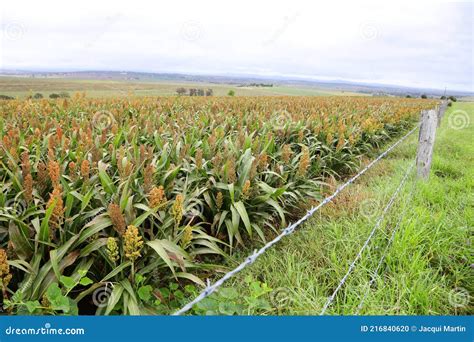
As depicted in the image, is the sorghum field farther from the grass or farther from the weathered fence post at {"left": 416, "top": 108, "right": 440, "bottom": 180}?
the weathered fence post at {"left": 416, "top": 108, "right": 440, "bottom": 180}

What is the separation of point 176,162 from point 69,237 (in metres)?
1.49

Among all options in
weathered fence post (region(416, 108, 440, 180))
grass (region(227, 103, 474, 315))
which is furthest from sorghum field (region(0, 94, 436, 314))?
weathered fence post (region(416, 108, 440, 180))

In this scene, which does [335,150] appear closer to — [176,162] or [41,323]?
[176,162]

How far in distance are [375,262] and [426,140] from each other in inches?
108

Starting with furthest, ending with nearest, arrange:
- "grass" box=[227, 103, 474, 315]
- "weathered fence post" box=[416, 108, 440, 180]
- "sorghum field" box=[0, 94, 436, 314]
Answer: "weathered fence post" box=[416, 108, 440, 180] < "grass" box=[227, 103, 474, 315] < "sorghum field" box=[0, 94, 436, 314]

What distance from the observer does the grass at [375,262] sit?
93.2 inches

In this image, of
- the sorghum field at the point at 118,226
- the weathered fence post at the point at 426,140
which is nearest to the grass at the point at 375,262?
the sorghum field at the point at 118,226

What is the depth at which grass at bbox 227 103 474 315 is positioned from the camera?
2366 mm

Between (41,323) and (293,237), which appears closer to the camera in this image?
(41,323)

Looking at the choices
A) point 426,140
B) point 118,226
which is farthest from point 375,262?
point 426,140

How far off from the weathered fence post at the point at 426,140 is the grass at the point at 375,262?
75 centimetres

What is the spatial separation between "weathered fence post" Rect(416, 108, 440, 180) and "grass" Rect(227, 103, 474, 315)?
0.75 metres

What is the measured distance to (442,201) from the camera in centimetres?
420

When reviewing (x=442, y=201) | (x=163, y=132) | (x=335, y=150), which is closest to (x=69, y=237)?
(x=163, y=132)
